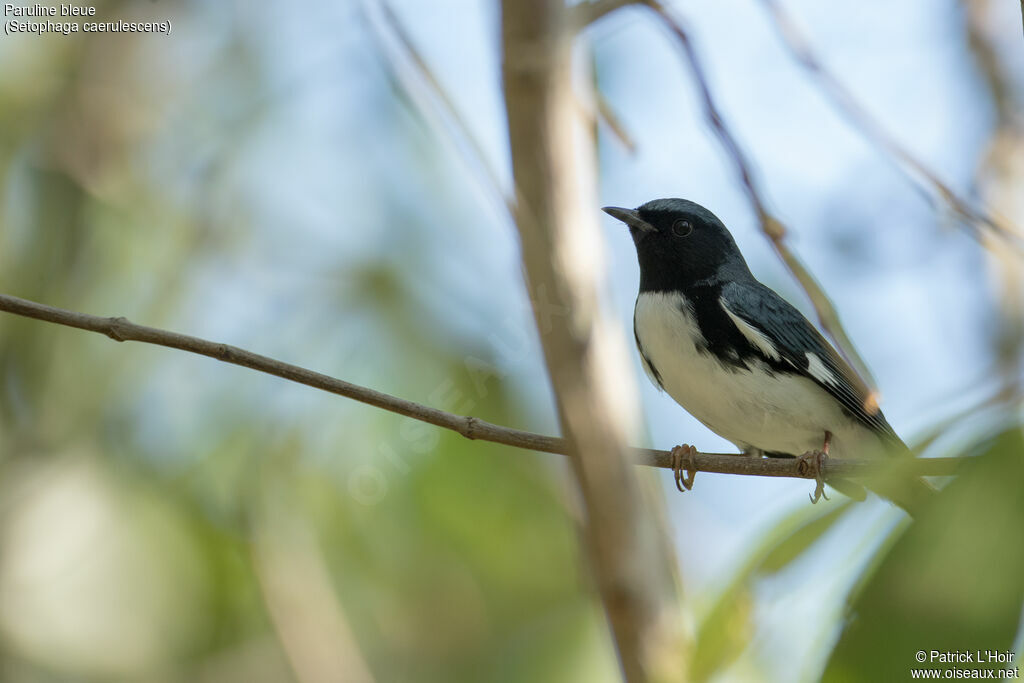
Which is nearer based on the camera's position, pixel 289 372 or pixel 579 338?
pixel 579 338

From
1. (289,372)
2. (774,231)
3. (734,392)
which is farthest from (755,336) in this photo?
(289,372)

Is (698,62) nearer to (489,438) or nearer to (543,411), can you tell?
(489,438)

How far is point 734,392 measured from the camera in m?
3.54

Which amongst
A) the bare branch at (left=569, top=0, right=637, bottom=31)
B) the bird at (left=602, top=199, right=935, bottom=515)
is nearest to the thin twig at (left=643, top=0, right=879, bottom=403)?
the bare branch at (left=569, top=0, right=637, bottom=31)

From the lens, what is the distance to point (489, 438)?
2271 millimetres

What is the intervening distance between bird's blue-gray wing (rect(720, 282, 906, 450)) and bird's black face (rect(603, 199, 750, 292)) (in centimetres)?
14

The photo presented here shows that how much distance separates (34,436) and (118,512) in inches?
27.2

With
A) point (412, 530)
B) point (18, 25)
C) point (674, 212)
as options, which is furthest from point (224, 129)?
point (674, 212)

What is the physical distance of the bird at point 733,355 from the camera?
355cm

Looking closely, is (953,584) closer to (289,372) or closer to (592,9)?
(289,372)

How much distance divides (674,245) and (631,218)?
203mm

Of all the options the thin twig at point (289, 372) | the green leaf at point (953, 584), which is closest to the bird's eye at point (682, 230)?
the thin twig at point (289, 372)

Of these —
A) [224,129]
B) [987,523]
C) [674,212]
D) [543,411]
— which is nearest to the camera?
[987,523]

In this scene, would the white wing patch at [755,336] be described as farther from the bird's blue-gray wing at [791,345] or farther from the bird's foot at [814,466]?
the bird's foot at [814,466]
